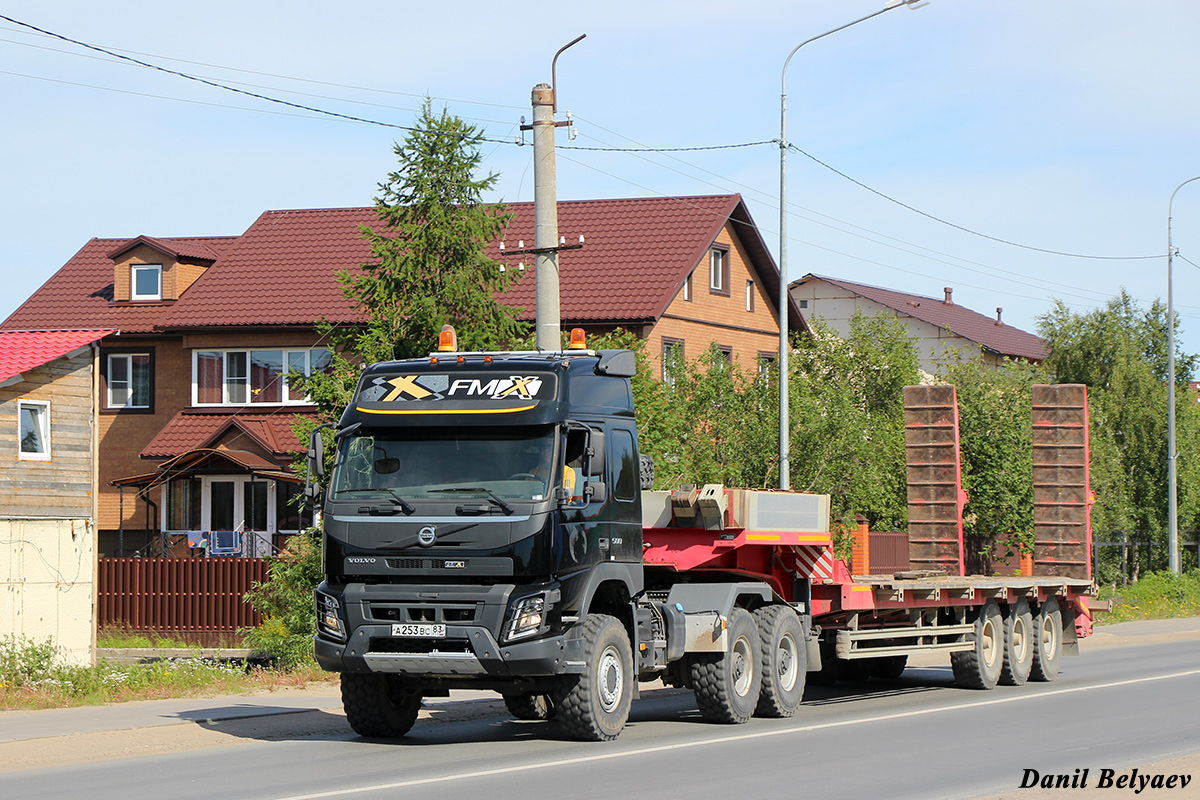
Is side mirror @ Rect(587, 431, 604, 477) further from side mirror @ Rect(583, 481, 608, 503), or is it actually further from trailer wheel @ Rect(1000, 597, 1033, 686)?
trailer wheel @ Rect(1000, 597, 1033, 686)

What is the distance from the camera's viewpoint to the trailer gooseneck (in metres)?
12.5

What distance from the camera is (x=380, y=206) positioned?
22.6 metres

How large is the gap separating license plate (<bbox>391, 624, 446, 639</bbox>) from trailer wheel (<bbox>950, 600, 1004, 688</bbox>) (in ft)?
27.0

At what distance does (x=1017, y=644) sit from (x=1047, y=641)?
1.05 m

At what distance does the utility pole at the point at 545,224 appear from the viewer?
691 inches

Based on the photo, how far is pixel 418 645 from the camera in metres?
12.6

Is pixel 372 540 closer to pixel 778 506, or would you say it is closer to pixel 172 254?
pixel 778 506

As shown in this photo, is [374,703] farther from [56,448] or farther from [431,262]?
[56,448]

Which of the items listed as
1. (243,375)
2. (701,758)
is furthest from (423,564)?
(243,375)

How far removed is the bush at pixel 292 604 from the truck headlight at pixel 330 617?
28.8ft

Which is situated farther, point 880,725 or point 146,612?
point 146,612

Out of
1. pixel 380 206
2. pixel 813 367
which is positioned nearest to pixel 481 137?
pixel 380 206

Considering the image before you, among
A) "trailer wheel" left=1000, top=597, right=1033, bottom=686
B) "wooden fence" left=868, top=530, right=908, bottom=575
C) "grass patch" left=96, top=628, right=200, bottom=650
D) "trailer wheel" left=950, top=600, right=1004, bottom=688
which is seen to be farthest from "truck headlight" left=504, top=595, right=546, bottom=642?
"wooden fence" left=868, top=530, right=908, bottom=575

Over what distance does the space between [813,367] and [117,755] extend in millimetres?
33177
